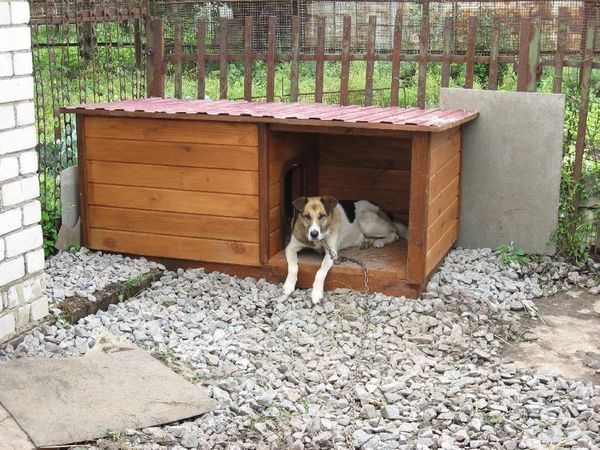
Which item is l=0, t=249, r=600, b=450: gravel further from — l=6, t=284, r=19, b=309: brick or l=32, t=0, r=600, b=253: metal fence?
l=32, t=0, r=600, b=253: metal fence

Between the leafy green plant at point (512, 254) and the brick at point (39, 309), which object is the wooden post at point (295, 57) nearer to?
the leafy green plant at point (512, 254)

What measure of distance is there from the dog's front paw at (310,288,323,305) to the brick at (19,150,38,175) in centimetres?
220

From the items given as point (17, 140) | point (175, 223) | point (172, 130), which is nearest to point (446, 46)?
point (172, 130)

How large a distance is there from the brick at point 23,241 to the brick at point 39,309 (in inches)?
14.0

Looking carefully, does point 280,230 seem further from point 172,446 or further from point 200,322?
point 172,446

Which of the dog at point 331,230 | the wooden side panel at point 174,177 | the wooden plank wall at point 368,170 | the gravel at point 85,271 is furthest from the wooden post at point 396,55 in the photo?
the gravel at point 85,271

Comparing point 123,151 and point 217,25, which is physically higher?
point 217,25

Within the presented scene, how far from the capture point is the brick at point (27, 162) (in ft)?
17.4

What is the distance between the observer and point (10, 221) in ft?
17.2

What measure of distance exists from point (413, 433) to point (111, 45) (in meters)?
5.00

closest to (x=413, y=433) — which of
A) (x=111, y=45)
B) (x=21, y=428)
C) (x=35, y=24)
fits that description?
(x=21, y=428)

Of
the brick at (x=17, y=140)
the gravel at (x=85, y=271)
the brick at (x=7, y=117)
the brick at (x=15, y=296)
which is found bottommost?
the gravel at (x=85, y=271)

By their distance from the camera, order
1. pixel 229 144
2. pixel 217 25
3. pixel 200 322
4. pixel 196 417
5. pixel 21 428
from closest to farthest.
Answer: pixel 21 428
pixel 196 417
pixel 200 322
pixel 229 144
pixel 217 25

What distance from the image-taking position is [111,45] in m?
7.84
